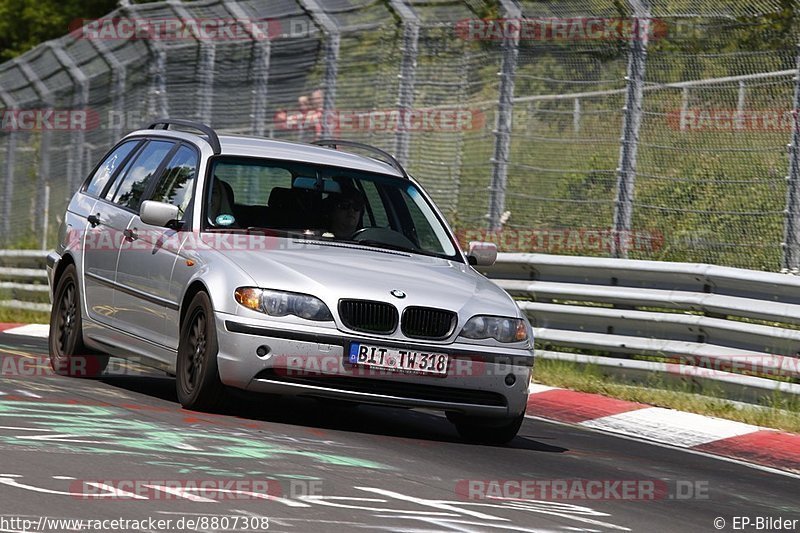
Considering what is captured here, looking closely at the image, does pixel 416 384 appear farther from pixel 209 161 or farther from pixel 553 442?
pixel 209 161

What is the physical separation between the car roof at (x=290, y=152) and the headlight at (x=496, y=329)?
1.77 m

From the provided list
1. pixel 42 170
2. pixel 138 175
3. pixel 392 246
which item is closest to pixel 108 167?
pixel 138 175

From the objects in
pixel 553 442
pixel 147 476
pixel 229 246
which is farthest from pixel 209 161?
pixel 147 476

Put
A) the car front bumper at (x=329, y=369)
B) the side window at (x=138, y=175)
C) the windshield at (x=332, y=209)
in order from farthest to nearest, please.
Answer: the side window at (x=138, y=175), the windshield at (x=332, y=209), the car front bumper at (x=329, y=369)

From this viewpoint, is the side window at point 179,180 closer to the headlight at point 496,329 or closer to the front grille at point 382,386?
the front grille at point 382,386

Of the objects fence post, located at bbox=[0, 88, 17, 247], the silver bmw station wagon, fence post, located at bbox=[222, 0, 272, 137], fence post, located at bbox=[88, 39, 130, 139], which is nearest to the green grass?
the silver bmw station wagon

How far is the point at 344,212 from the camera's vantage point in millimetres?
9883

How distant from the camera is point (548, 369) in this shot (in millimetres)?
12820

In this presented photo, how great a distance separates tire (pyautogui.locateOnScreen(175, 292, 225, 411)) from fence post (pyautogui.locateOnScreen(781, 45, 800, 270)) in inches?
190

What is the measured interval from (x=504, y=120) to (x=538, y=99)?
406 mm

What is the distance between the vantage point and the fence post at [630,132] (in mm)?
13406

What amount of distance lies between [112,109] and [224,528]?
16.5 m

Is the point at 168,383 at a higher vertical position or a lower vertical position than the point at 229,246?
lower

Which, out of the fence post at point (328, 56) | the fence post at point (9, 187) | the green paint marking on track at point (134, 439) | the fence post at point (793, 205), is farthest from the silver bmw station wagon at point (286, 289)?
the fence post at point (9, 187)
